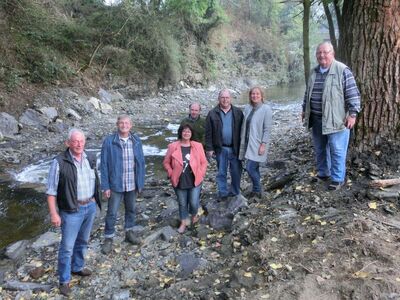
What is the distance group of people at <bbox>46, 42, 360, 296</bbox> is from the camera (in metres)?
4.64

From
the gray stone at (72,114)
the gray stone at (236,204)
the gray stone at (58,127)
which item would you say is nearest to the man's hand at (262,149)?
the gray stone at (236,204)

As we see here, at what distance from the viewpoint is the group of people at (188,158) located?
464 centimetres

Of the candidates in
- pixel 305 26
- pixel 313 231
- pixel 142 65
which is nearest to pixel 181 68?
pixel 142 65

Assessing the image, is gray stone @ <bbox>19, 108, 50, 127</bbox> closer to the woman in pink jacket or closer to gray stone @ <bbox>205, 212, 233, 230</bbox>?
the woman in pink jacket

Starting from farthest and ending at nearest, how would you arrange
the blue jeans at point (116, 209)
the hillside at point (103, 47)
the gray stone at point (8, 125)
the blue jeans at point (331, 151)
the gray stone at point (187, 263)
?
1. the hillside at point (103, 47)
2. the gray stone at point (8, 125)
3. the blue jeans at point (116, 209)
4. the blue jeans at point (331, 151)
5. the gray stone at point (187, 263)

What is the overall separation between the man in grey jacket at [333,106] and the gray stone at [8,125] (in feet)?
33.4

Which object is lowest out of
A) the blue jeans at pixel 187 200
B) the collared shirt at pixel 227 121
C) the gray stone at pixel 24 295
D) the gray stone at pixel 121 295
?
the gray stone at pixel 24 295

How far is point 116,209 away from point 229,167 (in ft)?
6.32

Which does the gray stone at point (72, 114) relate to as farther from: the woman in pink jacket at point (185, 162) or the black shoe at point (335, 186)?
the black shoe at point (335, 186)

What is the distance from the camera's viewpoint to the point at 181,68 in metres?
25.8

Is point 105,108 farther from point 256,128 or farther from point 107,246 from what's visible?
point 256,128

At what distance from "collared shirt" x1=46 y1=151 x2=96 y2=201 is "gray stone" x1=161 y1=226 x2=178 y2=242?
1.58 metres

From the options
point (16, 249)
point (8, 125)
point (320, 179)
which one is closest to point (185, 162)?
point (320, 179)

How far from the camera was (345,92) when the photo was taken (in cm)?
529
